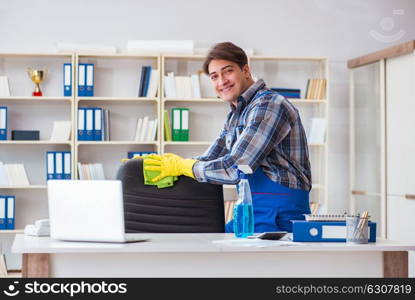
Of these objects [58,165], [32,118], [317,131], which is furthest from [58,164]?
[317,131]

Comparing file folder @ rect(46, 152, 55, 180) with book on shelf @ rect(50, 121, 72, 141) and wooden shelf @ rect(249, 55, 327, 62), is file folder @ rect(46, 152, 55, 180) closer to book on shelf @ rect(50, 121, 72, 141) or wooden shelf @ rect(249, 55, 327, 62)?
book on shelf @ rect(50, 121, 72, 141)

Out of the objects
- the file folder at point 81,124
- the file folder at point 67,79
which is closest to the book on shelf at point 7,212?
the file folder at point 81,124

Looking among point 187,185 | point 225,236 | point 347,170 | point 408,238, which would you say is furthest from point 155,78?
point 225,236

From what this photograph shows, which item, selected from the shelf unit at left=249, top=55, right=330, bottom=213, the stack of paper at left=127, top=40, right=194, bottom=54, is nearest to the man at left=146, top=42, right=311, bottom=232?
the stack of paper at left=127, top=40, right=194, bottom=54

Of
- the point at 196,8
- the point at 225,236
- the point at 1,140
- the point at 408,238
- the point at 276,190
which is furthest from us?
the point at 196,8

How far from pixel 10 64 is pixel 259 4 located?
2106 mm

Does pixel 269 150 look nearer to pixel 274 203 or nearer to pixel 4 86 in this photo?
pixel 274 203

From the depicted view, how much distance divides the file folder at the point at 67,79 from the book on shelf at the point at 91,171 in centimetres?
57

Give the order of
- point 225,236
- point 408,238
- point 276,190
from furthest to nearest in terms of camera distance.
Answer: point 408,238 → point 276,190 → point 225,236

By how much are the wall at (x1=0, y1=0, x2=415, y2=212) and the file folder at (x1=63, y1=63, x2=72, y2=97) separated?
302 millimetres

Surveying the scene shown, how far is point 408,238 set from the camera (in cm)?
525

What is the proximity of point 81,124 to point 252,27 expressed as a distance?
1.64 meters

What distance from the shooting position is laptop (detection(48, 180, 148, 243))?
2223 mm

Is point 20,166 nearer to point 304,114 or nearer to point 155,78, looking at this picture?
point 155,78
